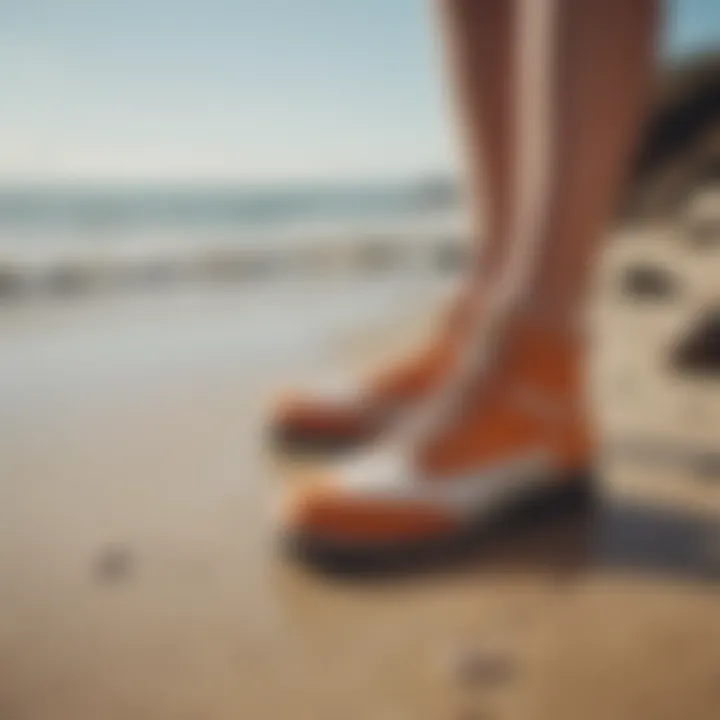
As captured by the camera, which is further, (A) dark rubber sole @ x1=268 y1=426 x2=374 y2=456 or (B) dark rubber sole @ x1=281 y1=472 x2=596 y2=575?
(A) dark rubber sole @ x1=268 y1=426 x2=374 y2=456

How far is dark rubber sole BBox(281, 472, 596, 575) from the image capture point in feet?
1.61

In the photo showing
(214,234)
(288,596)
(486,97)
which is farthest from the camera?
(214,234)

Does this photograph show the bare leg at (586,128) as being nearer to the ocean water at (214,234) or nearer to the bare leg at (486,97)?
the bare leg at (486,97)

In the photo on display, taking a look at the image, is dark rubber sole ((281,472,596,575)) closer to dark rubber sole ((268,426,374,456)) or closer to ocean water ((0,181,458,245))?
dark rubber sole ((268,426,374,456))

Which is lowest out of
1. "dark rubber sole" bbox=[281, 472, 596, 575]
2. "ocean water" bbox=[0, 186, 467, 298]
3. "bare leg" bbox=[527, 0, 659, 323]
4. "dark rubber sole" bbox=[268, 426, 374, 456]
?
"ocean water" bbox=[0, 186, 467, 298]

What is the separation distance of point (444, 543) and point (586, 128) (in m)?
0.23

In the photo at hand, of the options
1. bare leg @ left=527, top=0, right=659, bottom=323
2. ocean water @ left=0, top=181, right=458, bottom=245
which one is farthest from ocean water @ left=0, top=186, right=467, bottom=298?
bare leg @ left=527, top=0, right=659, bottom=323

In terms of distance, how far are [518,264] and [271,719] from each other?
294 millimetres

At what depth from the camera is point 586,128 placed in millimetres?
506

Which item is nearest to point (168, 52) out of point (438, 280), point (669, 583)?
point (669, 583)

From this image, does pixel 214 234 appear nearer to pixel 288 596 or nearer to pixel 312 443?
pixel 312 443

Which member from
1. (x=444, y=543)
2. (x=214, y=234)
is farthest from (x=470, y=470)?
(x=214, y=234)

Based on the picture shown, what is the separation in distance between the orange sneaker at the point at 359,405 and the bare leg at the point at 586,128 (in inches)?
Answer: 5.6

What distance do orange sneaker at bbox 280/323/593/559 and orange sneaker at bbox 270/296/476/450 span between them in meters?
0.13
